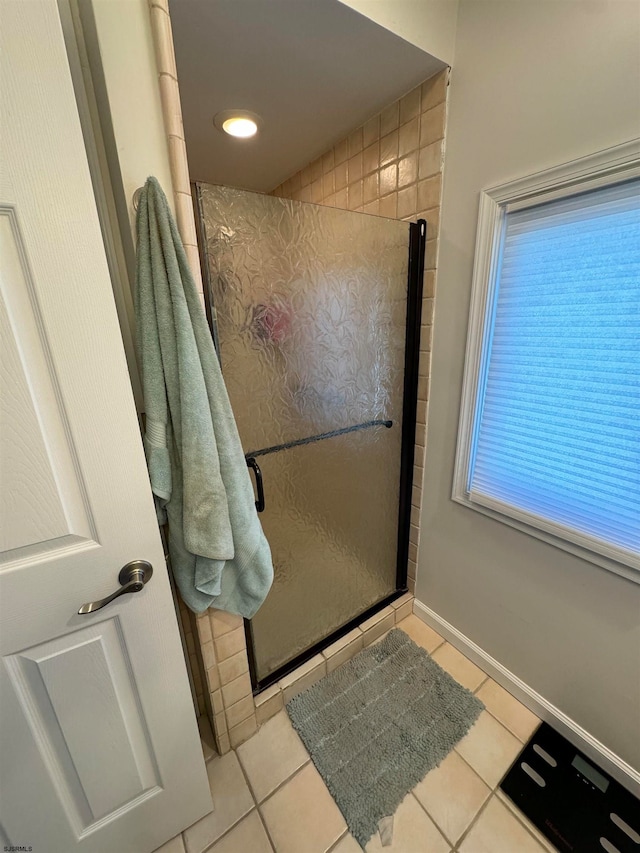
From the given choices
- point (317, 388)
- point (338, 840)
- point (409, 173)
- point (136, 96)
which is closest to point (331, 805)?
point (338, 840)

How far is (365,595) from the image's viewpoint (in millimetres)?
1631

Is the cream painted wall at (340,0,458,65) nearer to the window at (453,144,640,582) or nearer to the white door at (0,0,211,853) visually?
the window at (453,144,640,582)

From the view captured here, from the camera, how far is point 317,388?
1214 millimetres

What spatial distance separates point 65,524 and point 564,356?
1365mm

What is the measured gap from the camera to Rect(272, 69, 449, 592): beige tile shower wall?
1.25 metres

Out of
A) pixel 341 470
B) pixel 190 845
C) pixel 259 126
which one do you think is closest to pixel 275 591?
pixel 341 470

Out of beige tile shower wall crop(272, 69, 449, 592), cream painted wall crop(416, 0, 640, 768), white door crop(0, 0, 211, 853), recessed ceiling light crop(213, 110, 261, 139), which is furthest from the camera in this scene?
recessed ceiling light crop(213, 110, 261, 139)

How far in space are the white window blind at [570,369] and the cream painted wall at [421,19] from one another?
23.6 inches

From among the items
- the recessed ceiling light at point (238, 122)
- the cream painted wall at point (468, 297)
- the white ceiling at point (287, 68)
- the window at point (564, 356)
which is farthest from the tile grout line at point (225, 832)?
the recessed ceiling light at point (238, 122)

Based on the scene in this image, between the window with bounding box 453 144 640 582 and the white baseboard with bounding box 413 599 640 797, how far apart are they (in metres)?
0.64

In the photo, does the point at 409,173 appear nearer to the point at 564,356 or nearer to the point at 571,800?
the point at 564,356

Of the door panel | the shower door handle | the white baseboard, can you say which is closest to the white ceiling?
the door panel

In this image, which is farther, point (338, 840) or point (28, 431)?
point (338, 840)

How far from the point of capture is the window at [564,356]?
3.02 ft
